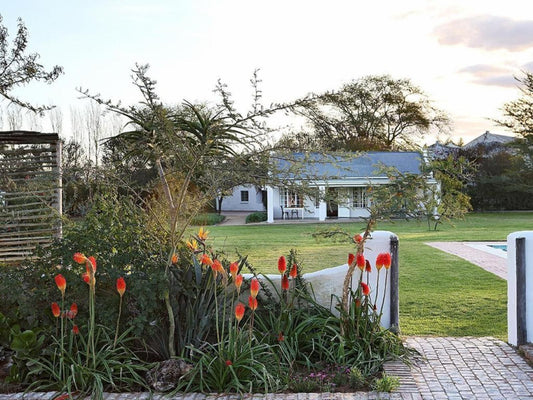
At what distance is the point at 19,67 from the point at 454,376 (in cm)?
799

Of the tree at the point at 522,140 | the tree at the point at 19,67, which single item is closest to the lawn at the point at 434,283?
→ the tree at the point at 19,67

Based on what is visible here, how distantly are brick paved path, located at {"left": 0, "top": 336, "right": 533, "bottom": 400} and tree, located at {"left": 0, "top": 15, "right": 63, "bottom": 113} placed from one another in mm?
6566

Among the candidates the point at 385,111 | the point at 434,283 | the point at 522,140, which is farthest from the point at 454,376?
the point at 385,111

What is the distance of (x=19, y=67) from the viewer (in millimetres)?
9906

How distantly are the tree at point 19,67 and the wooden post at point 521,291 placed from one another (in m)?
7.22

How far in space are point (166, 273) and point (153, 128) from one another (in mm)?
1149

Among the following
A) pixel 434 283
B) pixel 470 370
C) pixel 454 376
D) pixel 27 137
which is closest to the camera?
pixel 454 376

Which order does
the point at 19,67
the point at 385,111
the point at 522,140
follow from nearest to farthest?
the point at 19,67, the point at 522,140, the point at 385,111

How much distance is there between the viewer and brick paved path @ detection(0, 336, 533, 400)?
4.38 m

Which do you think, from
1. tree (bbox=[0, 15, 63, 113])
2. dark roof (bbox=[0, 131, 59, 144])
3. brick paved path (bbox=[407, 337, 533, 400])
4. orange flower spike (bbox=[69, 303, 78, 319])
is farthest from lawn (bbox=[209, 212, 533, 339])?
tree (bbox=[0, 15, 63, 113])

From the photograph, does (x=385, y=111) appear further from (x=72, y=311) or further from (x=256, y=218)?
(x=72, y=311)

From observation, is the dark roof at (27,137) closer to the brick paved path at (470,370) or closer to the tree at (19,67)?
the tree at (19,67)

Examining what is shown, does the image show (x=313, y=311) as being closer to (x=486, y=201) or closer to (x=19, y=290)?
(x=19, y=290)

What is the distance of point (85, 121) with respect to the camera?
93.3 ft
